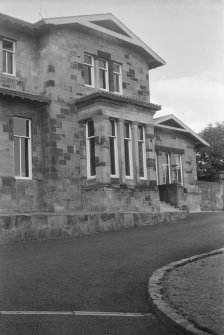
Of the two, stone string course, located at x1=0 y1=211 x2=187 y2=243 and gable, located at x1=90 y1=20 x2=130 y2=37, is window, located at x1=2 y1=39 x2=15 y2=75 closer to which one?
gable, located at x1=90 y1=20 x2=130 y2=37

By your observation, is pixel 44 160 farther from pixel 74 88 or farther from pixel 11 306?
pixel 11 306

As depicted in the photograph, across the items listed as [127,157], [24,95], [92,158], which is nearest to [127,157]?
[127,157]

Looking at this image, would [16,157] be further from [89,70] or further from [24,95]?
[89,70]

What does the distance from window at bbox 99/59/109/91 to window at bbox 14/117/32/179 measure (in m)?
4.67

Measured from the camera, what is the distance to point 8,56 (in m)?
19.9

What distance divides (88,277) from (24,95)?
12.1 m

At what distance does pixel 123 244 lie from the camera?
12.3 meters

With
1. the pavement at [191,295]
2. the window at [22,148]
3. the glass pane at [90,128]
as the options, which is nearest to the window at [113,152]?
the glass pane at [90,128]

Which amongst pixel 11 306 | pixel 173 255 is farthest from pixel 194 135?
pixel 11 306

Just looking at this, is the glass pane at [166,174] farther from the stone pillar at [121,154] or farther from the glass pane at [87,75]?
the glass pane at [87,75]

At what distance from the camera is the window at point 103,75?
2241 centimetres

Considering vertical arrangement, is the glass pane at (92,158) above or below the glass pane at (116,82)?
below

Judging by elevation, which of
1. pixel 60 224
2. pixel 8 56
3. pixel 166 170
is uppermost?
pixel 8 56

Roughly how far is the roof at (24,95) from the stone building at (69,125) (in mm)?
44
